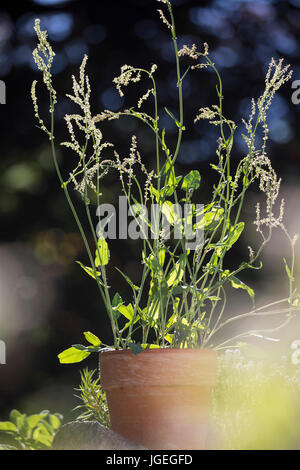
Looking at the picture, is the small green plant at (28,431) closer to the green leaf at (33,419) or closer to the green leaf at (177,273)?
the green leaf at (33,419)

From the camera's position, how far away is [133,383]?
1.28m

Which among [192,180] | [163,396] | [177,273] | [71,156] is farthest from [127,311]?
[71,156]

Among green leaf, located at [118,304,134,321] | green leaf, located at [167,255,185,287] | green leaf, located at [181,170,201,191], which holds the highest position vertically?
green leaf, located at [181,170,201,191]

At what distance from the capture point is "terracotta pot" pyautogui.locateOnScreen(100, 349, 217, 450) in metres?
1.25

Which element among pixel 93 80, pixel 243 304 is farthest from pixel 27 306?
pixel 93 80

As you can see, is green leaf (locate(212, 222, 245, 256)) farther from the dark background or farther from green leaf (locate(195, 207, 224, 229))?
the dark background

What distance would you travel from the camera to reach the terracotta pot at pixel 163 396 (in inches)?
49.4

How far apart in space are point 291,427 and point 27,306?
1.58 meters

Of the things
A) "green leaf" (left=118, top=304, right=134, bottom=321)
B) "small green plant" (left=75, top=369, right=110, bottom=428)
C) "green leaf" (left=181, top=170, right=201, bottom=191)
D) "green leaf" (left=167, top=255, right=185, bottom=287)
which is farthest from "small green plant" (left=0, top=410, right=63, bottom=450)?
"green leaf" (left=181, top=170, right=201, bottom=191)

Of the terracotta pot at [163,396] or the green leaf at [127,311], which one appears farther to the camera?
the green leaf at [127,311]

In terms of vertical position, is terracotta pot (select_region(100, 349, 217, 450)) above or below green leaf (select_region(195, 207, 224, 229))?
below

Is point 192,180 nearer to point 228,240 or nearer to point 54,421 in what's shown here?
point 228,240

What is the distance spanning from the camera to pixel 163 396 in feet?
4.14

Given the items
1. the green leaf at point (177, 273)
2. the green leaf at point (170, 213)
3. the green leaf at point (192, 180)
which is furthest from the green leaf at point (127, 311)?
the green leaf at point (192, 180)
